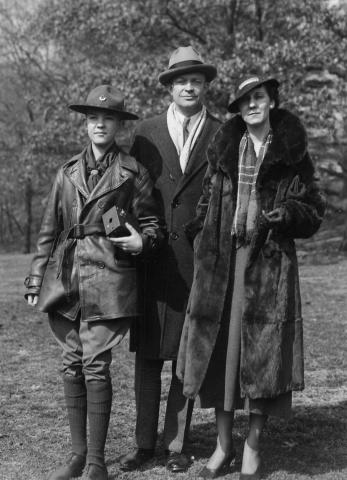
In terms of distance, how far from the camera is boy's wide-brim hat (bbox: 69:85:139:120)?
4.28 m

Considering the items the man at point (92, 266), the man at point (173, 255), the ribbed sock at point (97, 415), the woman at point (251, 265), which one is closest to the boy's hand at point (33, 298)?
the man at point (92, 266)

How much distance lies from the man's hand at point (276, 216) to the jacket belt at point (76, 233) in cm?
90

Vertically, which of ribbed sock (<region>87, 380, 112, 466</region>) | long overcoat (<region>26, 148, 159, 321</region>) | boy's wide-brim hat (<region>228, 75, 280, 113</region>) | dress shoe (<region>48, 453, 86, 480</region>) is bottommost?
dress shoe (<region>48, 453, 86, 480</region>)

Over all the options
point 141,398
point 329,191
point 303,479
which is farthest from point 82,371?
point 329,191

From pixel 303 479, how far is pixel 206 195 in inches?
65.8

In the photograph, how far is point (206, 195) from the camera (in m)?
4.34

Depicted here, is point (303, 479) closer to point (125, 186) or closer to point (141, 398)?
point (141, 398)

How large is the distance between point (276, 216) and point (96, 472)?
168cm

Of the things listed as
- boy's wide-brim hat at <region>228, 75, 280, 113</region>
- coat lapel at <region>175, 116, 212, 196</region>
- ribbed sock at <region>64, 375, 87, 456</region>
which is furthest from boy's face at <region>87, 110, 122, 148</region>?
ribbed sock at <region>64, 375, 87, 456</region>

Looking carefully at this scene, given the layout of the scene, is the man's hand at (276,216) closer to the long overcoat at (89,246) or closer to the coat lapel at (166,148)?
the long overcoat at (89,246)

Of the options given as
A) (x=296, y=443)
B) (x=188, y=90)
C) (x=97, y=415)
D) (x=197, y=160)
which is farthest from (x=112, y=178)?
(x=296, y=443)

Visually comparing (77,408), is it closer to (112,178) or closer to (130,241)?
(130,241)

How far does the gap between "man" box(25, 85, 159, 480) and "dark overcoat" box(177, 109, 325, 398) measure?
36 cm

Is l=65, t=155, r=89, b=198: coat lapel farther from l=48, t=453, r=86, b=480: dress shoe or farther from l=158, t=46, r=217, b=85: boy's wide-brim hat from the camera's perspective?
l=48, t=453, r=86, b=480: dress shoe
